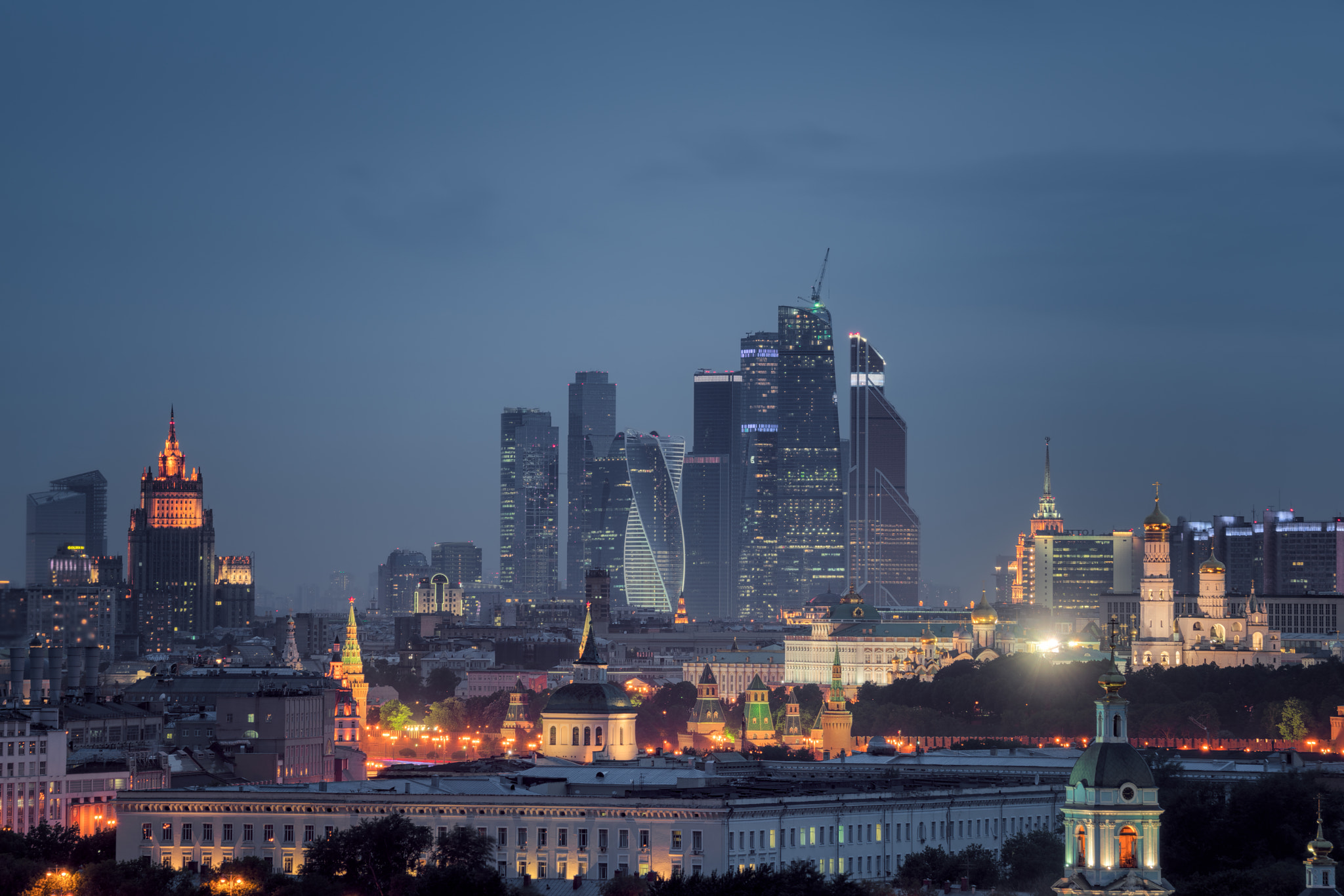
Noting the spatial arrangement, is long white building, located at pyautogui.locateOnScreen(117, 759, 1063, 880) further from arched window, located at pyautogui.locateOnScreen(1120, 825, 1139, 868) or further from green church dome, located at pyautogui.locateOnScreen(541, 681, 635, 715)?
green church dome, located at pyautogui.locateOnScreen(541, 681, 635, 715)

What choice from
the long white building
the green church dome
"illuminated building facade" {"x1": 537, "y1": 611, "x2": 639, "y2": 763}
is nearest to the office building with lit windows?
the long white building

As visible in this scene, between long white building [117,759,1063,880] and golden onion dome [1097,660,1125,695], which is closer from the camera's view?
golden onion dome [1097,660,1125,695]

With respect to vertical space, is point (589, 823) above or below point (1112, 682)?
below

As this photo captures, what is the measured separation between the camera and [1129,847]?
79625mm

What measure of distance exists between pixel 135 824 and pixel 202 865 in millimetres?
5632

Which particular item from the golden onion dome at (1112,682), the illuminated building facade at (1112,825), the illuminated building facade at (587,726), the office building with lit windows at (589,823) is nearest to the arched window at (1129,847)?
the illuminated building facade at (1112,825)

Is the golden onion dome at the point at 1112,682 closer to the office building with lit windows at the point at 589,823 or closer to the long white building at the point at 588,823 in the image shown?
the long white building at the point at 588,823

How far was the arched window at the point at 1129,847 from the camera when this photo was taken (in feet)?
261

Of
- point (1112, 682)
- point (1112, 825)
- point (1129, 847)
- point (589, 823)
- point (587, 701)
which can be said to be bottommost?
point (589, 823)

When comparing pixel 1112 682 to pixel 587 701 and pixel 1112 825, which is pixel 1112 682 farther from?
pixel 587 701

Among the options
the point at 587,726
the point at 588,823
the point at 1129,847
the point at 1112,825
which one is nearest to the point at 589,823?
the point at 588,823

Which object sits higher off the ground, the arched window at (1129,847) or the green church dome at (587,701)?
the green church dome at (587,701)

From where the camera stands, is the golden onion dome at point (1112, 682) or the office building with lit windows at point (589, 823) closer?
the golden onion dome at point (1112, 682)

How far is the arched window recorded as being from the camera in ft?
261
